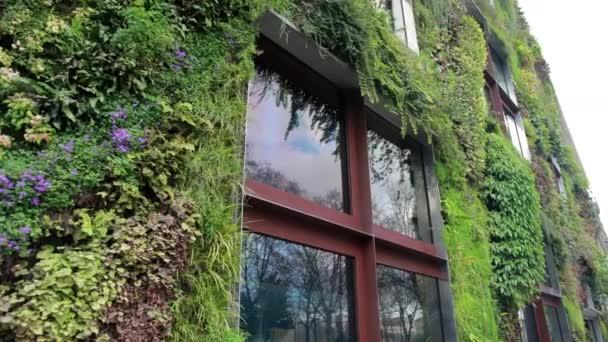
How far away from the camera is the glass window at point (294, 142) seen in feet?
9.20

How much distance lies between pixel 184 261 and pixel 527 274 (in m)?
4.49

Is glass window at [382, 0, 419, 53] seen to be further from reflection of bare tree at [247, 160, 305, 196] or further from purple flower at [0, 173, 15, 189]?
purple flower at [0, 173, 15, 189]

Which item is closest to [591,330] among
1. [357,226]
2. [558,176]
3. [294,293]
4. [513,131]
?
[558,176]

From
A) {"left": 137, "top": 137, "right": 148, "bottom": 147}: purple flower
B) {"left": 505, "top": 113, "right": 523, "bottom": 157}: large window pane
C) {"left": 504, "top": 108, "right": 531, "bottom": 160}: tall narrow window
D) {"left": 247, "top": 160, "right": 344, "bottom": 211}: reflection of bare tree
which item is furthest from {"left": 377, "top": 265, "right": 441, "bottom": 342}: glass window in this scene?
{"left": 504, "top": 108, "right": 531, "bottom": 160}: tall narrow window

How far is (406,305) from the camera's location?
11.8 feet

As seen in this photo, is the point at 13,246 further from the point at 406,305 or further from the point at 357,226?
the point at 406,305

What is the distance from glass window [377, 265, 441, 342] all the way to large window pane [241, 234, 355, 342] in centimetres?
46

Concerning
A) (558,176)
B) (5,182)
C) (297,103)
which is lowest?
(5,182)

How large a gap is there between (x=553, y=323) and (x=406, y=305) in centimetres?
462

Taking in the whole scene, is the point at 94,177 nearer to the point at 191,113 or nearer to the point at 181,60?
the point at 191,113

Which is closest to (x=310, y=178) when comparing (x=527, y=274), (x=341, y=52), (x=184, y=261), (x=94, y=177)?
(x=341, y=52)

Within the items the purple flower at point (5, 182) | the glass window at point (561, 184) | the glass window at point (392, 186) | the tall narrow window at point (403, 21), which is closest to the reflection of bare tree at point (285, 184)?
the glass window at point (392, 186)

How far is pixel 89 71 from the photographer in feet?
6.28

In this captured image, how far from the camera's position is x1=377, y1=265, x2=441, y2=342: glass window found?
3.34m
